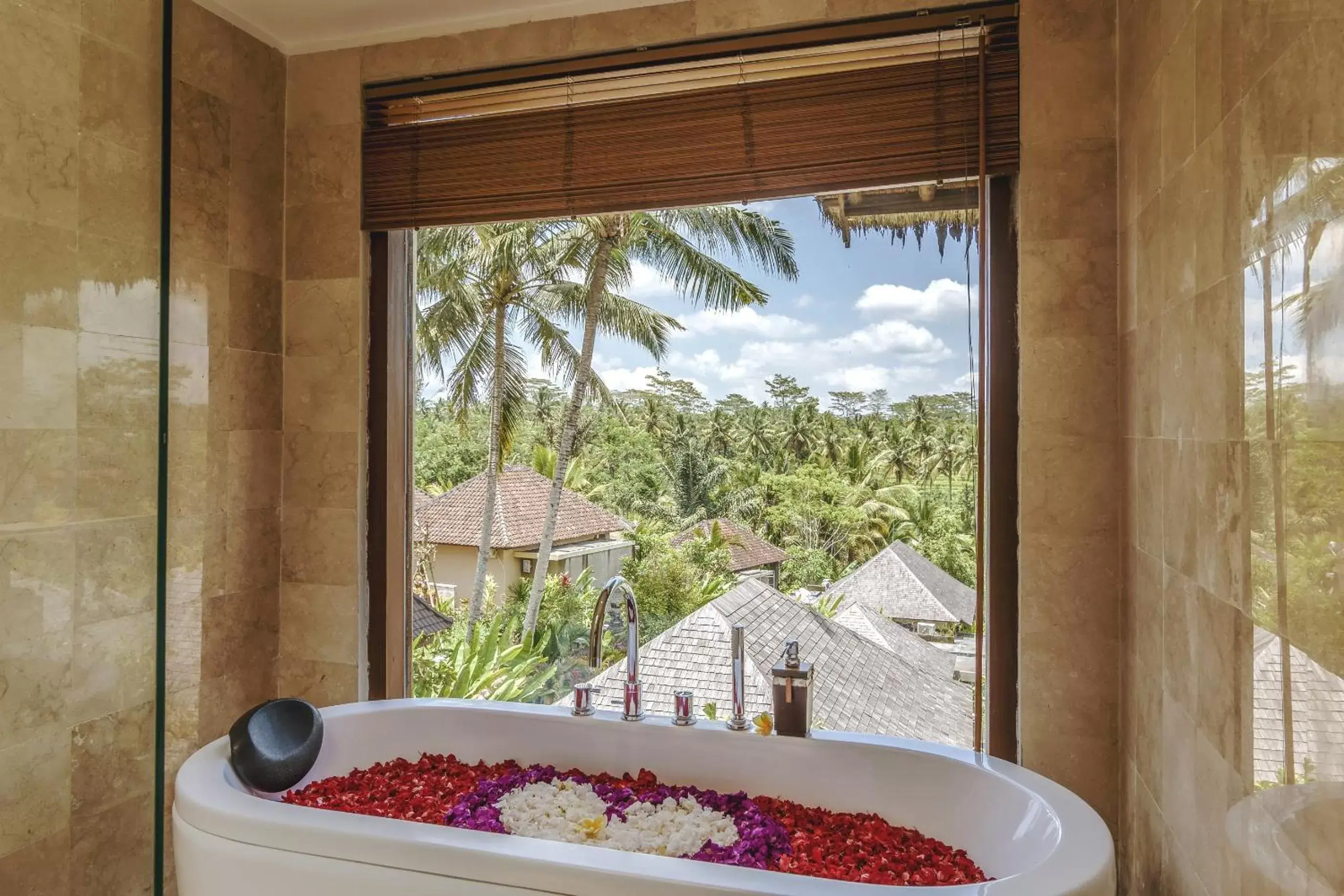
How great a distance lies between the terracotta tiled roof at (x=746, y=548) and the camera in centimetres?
216

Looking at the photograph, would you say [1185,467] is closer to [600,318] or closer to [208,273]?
[600,318]

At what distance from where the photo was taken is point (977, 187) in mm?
1940

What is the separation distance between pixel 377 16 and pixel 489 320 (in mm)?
900

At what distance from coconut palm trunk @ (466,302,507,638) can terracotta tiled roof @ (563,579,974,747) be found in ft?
1.73

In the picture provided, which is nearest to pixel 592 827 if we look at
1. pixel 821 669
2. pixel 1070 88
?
pixel 821 669

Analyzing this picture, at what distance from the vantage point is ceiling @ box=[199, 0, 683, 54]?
2152 millimetres

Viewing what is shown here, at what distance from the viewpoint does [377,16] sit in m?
2.23

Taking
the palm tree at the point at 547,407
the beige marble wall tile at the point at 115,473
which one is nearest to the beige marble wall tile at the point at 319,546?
the palm tree at the point at 547,407

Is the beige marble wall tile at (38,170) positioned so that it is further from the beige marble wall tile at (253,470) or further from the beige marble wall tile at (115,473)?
the beige marble wall tile at (253,470)

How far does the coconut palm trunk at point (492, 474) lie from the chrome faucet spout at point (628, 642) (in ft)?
1.84

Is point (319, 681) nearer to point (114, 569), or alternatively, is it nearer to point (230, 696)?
point (230, 696)

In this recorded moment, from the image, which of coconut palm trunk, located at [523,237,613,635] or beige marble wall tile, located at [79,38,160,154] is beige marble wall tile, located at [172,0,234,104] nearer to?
beige marble wall tile, located at [79,38,160,154]

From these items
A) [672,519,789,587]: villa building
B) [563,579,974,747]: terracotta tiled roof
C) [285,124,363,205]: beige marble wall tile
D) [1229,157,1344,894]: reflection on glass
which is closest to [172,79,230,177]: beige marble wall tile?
[285,124,363,205]: beige marble wall tile

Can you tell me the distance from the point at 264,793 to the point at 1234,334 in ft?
6.77
